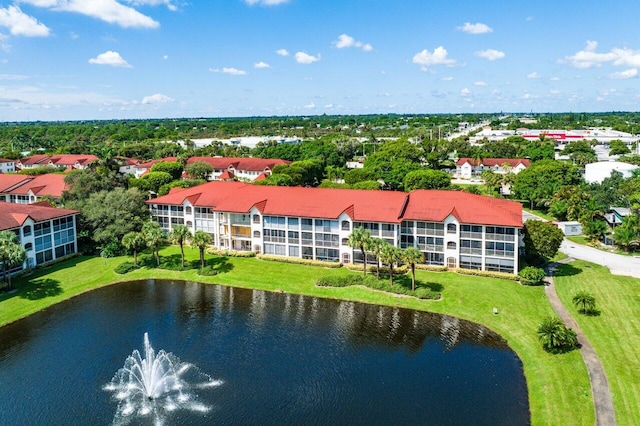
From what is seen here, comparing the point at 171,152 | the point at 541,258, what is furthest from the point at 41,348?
the point at 171,152

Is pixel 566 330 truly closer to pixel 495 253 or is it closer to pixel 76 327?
pixel 495 253

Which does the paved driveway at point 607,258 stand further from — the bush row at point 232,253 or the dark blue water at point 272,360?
the bush row at point 232,253

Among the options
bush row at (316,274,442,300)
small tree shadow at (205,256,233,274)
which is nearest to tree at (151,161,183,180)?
small tree shadow at (205,256,233,274)

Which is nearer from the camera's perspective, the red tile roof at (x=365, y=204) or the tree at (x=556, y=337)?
the tree at (x=556, y=337)

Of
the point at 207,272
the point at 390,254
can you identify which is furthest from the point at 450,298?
the point at 207,272

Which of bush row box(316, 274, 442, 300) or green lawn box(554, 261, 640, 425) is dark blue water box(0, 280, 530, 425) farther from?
A: green lawn box(554, 261, 640, 425)

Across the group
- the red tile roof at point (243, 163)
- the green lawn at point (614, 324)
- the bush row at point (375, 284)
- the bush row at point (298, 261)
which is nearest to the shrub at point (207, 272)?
the bush row at point (298, 261)
